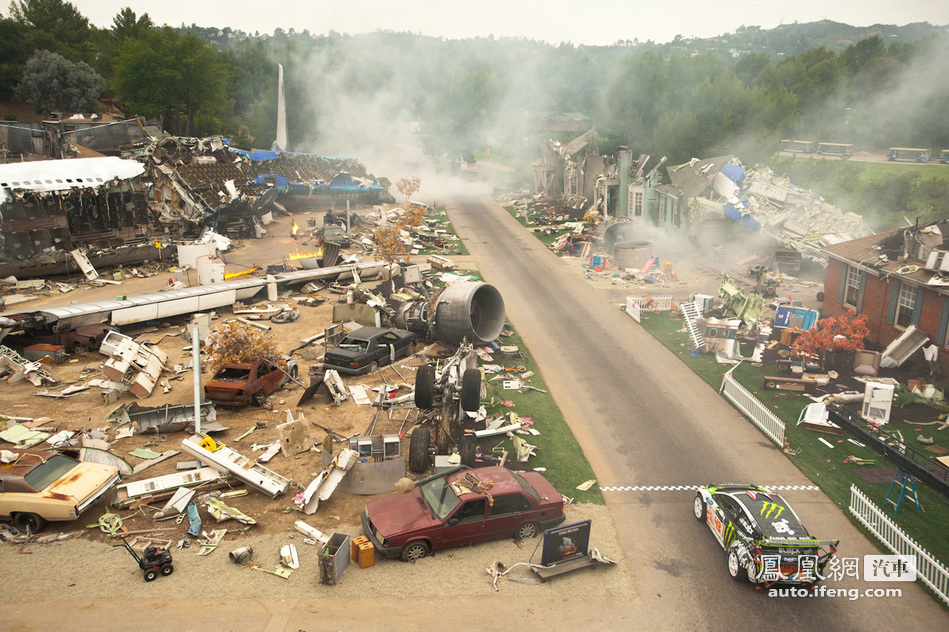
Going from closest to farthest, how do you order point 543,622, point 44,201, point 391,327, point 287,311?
point 543,622
point 391,327
point 287,311
point 44,201

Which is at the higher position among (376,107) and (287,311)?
(376,107)

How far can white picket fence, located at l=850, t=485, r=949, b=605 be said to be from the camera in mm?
10656

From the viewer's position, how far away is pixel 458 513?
37.8 ft

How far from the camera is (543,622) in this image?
10.0 metres

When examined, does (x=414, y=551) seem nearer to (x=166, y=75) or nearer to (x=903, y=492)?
(x=903, y=492)

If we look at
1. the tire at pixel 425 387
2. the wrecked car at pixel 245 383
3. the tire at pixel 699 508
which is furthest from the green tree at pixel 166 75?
the tire at pixel 699 508

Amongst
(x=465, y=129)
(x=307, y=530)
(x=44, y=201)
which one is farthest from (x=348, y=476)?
(x=465, y=129)

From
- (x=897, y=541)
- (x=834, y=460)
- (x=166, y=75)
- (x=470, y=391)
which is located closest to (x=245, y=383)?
(x=470, y=391)

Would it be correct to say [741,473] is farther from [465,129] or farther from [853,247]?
[465,129]

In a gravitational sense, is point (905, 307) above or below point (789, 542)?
above

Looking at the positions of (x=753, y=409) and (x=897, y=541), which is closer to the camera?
(x=897, y=541)

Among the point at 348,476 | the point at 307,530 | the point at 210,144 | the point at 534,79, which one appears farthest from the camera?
the point at 534,79

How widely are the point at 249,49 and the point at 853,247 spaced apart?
288 ft

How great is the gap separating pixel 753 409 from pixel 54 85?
76.0 m
